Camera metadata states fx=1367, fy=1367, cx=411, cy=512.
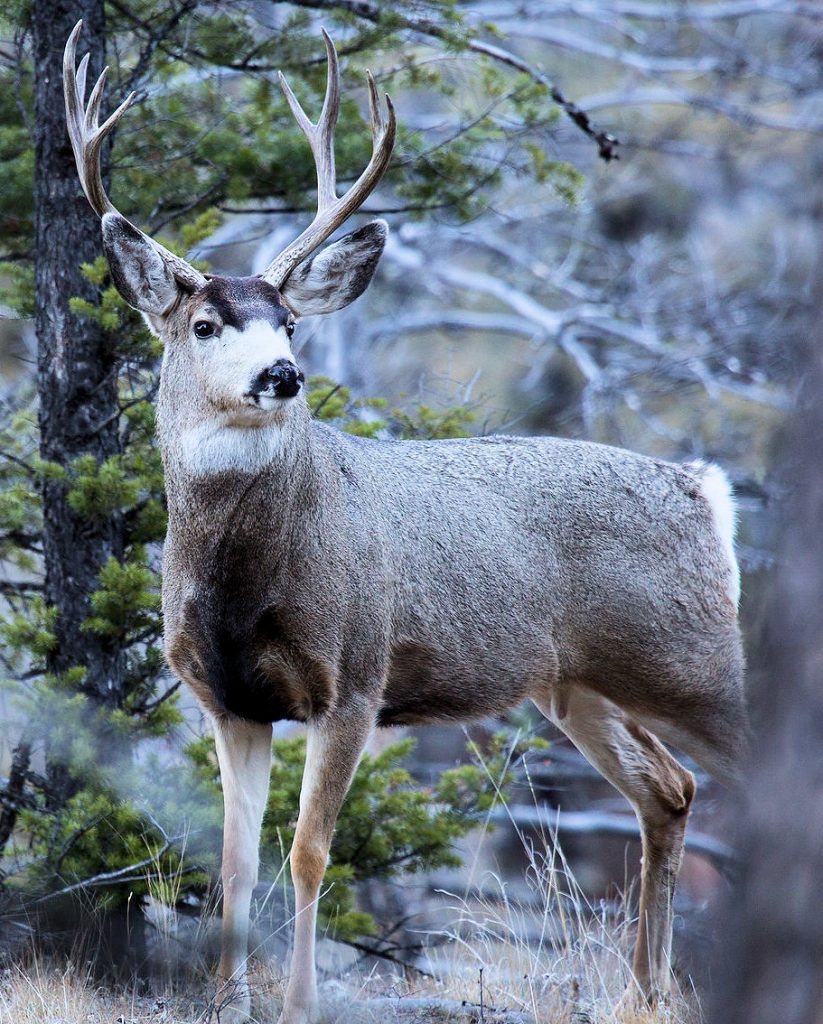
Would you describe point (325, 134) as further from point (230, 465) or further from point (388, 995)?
point (388, 995)

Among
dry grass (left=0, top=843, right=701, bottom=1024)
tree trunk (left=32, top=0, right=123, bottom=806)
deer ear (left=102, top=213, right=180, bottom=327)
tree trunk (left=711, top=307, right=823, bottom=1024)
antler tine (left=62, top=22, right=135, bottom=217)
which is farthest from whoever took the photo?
tree trunk (left=32, top=0, right=123, bottom=806)

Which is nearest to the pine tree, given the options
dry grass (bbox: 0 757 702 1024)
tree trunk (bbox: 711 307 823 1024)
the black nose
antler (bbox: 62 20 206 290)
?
dry grass (bbox: 0 757 702 1024)

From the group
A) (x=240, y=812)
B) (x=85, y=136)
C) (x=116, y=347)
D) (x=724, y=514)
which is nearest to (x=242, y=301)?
(x=85, y=136)

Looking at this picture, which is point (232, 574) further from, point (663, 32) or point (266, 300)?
point (663, 32)

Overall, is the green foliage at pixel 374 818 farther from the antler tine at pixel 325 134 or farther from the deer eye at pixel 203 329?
the antler tine at pixel 325 134

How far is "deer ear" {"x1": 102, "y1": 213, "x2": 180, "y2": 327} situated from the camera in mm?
5672

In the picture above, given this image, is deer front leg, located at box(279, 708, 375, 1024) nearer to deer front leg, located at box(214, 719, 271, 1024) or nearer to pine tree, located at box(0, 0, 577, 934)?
deer front leg, located at box(214, 719, 271, 1024)

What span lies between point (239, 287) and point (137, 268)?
497mm

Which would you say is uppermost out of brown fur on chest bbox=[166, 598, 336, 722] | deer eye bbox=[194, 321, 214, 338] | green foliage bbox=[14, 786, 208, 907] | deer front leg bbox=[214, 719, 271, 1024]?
deer eye bbox=[194, 321, 214, 338]

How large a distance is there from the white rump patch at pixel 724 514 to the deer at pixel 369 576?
0.05 ft

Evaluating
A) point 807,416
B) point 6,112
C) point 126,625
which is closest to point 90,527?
point 126,625

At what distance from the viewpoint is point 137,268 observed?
5.77m

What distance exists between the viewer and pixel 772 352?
538 inches

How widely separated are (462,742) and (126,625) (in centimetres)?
869
